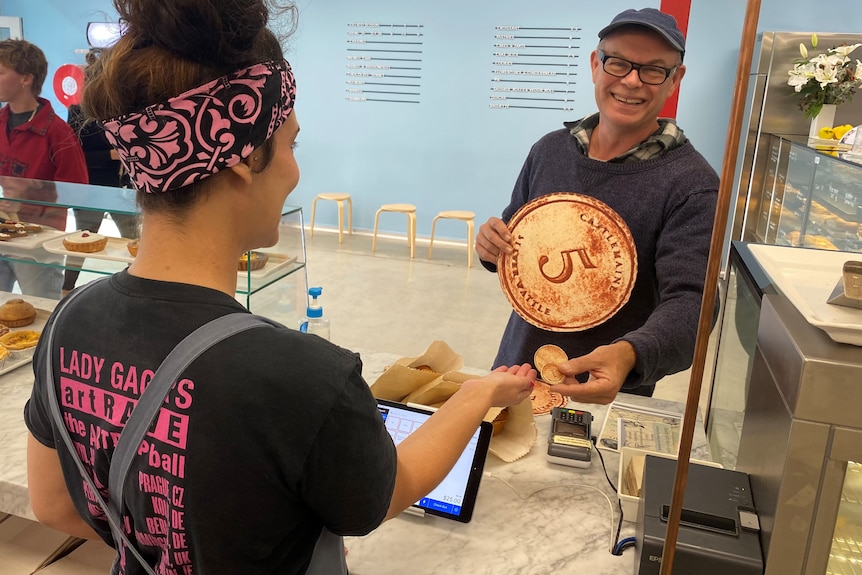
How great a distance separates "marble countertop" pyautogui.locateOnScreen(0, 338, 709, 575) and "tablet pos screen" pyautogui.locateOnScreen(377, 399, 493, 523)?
3 cm

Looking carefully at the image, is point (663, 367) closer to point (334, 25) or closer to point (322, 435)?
point (322, 435)

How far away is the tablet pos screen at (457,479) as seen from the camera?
126cm

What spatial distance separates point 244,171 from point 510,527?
855mm

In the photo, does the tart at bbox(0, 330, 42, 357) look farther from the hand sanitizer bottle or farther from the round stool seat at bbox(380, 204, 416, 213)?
the round stool seat at bbox(380, 204, 416, 213)

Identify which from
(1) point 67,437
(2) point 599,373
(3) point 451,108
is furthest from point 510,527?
(3) point 451,108

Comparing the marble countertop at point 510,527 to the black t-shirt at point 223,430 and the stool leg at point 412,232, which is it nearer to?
the black t-shirt at point 223,430

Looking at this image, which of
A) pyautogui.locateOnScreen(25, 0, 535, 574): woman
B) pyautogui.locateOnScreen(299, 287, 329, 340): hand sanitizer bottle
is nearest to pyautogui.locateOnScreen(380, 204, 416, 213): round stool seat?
pyautogui.locateOnScreen(299, 287, 329, 340): hand sanitizer bottle

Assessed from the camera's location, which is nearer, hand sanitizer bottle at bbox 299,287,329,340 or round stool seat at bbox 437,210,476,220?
hand sanitizer bottle at bbox 299,287,329,340

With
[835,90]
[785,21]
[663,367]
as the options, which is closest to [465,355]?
[663,367]

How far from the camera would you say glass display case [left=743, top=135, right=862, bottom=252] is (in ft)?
12.0

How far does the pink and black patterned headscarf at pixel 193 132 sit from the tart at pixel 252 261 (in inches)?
45.2

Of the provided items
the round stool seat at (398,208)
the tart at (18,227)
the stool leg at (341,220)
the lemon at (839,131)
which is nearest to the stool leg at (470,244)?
the round stool seat at (398,208)

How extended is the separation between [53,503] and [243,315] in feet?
1.62

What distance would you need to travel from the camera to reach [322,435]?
2.42 feet
